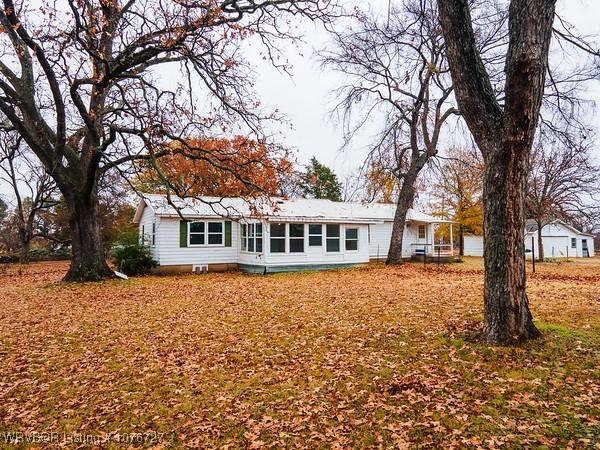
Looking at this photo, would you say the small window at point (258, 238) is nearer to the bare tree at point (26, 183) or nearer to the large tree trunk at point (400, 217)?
the large tree trunk at point (400, 217)

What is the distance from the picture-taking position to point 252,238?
1941 centimetres

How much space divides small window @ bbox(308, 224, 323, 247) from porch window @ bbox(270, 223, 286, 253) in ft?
4.95

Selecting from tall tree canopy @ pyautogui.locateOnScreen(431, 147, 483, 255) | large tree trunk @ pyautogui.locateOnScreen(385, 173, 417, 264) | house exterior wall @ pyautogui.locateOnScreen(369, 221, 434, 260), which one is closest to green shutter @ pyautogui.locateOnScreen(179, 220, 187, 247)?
large tree trunk @ pyautogui.locateOnScreen(385, 173, 417, 264)

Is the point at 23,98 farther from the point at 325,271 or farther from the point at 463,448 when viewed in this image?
the point at 463,448

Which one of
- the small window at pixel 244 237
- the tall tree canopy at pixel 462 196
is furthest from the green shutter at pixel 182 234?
the tall tree canopy at pixel 462 196

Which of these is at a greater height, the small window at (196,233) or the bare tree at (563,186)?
the bare tree at (563,186)

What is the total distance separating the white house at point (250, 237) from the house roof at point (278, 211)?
2.0 inches

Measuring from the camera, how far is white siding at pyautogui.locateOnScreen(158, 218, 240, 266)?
18469 mm

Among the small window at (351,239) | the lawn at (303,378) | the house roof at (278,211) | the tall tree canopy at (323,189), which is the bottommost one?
the lawn at (303,378)

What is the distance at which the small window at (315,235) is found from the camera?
1945cm

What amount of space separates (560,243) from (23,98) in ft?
142

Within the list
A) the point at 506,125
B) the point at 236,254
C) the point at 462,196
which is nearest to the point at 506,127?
the point at 506,125

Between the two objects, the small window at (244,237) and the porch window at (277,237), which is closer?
the porch window at (277,237)

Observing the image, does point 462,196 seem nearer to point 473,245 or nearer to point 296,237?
point 473,245
